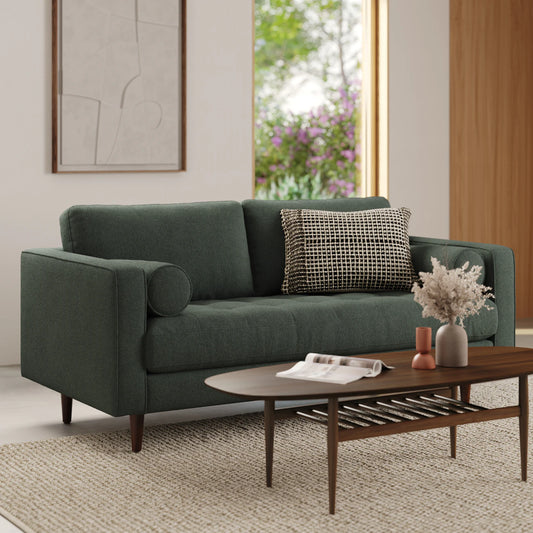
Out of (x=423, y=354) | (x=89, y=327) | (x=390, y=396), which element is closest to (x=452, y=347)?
(x=423, y=354)

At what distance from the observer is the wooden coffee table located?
9.14 ft

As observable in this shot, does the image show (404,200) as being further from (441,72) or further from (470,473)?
(470,473)

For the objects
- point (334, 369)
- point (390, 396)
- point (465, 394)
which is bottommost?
point (465, 394)

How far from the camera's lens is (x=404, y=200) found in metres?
6.35

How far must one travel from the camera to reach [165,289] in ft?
11.7

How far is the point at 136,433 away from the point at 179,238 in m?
1.05

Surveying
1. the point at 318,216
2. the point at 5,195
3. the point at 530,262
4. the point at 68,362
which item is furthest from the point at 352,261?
the point at 530,262

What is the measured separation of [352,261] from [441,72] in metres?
2.43

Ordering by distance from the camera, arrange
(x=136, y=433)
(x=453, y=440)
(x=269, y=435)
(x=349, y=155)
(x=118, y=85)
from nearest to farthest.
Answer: (x=269, y=435), (x=453, y=440), (x=136, y=433), (x=118, y=85), (x=349, y=155)

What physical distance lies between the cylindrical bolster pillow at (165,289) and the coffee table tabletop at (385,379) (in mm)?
624

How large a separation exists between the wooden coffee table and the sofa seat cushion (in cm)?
54

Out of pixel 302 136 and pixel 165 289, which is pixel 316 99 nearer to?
pixel 302 136

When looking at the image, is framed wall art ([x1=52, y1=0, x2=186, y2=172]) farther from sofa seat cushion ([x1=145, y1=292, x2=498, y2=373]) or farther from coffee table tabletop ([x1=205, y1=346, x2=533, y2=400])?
coffee table tabletop ([x1=205, y1=346, x2=533, y2=400])

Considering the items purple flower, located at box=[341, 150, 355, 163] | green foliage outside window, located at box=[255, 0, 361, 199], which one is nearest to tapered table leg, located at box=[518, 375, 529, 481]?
green foliage outside window, located at box=[255, 0, 361, 199]
